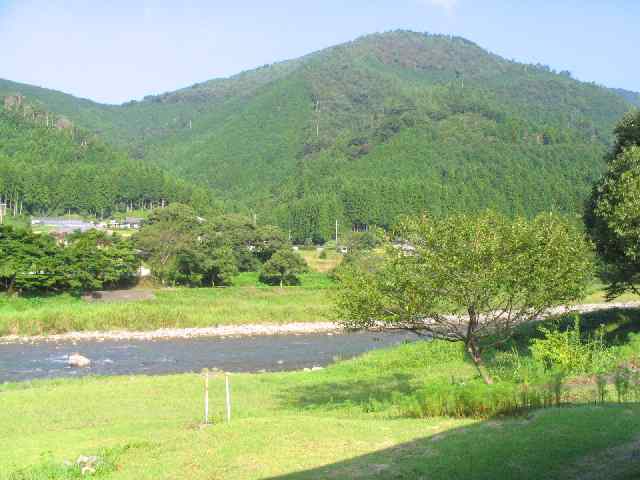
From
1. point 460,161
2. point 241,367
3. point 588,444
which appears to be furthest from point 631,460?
point 460,161

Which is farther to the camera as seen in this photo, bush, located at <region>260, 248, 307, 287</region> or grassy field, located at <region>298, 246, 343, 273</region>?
grassy field, located at <region>298, 246, 343, 273</region>

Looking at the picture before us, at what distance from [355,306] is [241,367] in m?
21.5

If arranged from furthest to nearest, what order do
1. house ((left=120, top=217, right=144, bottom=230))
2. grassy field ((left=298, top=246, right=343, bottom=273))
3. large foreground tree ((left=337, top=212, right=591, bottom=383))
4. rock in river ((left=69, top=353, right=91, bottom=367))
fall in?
house ((left=120, top=217, right=144, bottom=230)), grassy field ((left=298, top=246, right=343, bottom=273)), rock in river ((left=69, top=353, right=91, bottom=367)), large foreground tree ((left=337, top=212, right=591, bottom=383))

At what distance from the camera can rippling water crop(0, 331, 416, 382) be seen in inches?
1575

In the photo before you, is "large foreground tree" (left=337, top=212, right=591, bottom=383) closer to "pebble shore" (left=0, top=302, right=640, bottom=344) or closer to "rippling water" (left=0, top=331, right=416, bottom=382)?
"rippling water" (left=0, top=331, right=416, bottom=382)

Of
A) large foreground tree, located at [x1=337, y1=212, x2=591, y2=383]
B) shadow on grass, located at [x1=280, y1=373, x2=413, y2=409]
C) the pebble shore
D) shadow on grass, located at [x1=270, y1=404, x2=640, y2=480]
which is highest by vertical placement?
large foreground tree, located at [x1=337, y1=212, x2=591, y2=383]

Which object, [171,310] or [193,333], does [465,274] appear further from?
[171,310]

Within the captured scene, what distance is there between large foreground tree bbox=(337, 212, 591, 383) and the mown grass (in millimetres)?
28840

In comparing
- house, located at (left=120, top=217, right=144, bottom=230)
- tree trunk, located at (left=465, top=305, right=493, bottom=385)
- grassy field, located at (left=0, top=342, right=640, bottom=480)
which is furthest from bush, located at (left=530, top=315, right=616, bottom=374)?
house, located at (left=120, top=217, right=144, bottom=230)

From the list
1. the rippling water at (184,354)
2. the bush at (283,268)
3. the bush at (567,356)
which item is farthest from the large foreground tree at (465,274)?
the bush at (283,268)

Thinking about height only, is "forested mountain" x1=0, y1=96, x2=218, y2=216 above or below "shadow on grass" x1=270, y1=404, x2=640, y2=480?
above

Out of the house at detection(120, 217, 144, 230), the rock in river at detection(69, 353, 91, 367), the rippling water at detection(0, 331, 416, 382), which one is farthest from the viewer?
the house at detection(120, 217, 144, 230)

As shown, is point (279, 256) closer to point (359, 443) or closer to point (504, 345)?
point (504, 345)

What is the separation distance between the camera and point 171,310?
5997 centimetres
